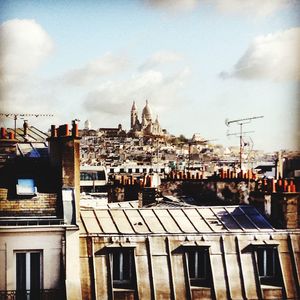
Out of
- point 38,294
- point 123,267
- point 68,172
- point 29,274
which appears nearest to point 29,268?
point 29,274

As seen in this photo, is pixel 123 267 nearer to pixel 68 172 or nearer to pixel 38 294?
Answer: pixel 38 294

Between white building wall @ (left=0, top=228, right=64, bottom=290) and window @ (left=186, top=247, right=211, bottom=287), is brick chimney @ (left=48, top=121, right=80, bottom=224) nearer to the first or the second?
white building wall @ (left=0, top=228, right=64, bottom=290)

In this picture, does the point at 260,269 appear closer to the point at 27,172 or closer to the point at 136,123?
the point at 27,172

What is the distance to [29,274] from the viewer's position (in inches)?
426

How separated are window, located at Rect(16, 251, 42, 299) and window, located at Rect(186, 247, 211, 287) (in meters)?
2.78

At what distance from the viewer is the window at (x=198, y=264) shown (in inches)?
456

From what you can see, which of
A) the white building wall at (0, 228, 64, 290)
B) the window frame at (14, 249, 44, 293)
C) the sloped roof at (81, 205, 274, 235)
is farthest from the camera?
the sloped roof at (81, 205, 274, 235)

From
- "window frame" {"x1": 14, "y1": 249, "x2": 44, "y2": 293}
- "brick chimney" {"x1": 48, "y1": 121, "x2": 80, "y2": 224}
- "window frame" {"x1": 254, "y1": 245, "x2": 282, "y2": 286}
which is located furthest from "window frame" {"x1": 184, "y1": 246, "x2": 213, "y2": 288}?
"window frame" {"x1": 14, "y1": 249, "x2": 44, "y2": 293}

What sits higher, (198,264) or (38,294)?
(198,264)

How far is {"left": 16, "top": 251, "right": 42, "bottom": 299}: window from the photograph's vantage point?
10.8 m

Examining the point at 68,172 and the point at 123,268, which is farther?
the point at 68,172

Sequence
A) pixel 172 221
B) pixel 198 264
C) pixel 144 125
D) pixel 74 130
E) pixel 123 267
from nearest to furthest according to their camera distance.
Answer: pixel 123 267 < pixel 198 264 < pixel 74 130 < pixel 172 221 < pixel 144 125

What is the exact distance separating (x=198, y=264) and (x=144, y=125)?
155 m

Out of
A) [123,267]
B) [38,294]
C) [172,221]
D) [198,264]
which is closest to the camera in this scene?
[38,294]
